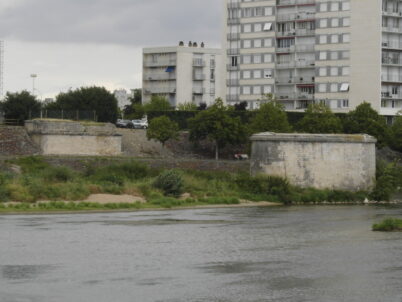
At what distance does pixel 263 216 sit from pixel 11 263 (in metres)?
22.6

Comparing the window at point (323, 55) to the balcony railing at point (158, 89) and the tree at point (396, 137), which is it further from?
the balcony railing at point (158, 89)

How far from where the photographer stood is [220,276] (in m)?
26.8

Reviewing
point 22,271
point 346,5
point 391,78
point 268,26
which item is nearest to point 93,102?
point 268,26

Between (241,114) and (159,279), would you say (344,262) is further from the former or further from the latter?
(241,114)

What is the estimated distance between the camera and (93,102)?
104438mm

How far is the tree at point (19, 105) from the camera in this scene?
93.0 m

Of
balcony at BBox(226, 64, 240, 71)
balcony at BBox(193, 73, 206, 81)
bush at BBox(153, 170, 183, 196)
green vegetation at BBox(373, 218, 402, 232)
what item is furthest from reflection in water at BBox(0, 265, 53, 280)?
balcony at BBox(193, 73, 206, 81)

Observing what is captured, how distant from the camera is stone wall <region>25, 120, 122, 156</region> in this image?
278ft

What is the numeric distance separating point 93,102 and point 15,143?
2279 centimetres

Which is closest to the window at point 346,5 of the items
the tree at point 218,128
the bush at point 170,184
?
the tree at point 218,128

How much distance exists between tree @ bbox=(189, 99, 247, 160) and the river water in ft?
151

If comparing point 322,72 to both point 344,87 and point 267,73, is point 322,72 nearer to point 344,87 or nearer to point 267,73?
point 344,87

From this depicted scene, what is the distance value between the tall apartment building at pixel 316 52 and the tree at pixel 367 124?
755 inches

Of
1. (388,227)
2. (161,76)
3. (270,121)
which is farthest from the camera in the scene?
(161,76)
